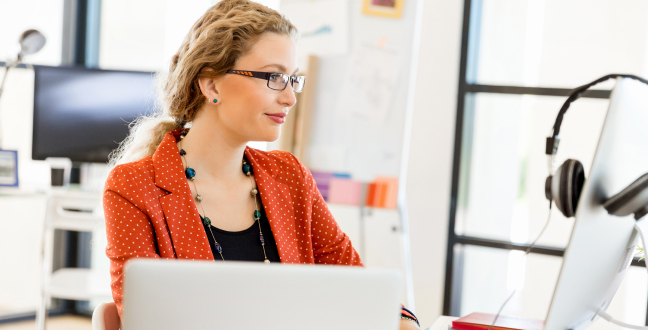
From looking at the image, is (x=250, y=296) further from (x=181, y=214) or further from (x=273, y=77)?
(x=273, y=77)

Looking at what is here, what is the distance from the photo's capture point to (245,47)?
1450 millimetres

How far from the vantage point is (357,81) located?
269cm

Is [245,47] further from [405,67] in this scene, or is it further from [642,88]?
[405,67]

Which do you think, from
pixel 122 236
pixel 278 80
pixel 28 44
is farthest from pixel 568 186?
pixel 28 44

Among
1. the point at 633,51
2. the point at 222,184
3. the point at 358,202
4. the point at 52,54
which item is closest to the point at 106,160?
the point at 52,54

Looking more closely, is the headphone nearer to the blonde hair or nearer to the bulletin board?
the blonde hair

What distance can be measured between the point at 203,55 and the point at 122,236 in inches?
19.0

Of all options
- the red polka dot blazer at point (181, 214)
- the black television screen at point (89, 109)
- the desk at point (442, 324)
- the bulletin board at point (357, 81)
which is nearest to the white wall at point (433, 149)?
the bulletin board at point (357, 81)

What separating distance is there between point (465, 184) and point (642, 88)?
222 centimetres

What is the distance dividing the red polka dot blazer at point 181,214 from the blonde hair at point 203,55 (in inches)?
3.9

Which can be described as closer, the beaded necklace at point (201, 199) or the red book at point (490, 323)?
the red book at point (490, 323)

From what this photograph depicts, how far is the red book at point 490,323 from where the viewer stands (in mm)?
1099

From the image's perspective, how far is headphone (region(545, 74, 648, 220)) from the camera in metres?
0.82

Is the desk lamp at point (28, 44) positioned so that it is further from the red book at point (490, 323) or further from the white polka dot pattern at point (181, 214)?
the red book at point (490, 323)
